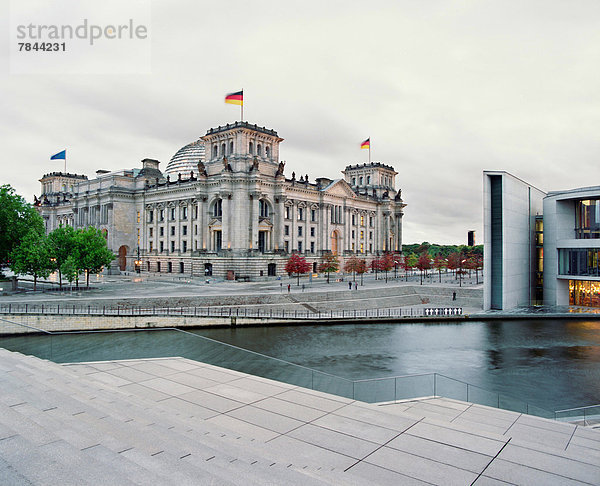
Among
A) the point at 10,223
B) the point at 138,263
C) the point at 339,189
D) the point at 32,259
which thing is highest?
the point at 339,189

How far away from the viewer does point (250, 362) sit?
A: 16562mm

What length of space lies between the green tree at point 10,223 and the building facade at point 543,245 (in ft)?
203

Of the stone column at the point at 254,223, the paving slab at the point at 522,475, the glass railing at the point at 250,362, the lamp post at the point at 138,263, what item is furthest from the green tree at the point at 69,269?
the paving slab at the point at 522,475

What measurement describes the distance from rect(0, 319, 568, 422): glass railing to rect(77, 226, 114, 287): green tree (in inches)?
1513

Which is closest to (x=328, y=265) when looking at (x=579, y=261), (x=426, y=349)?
(x=579, y=261)

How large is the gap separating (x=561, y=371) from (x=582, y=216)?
1472 inches

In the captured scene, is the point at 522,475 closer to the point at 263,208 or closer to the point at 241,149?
the point at 241,149

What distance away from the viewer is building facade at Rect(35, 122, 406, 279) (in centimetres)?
7588

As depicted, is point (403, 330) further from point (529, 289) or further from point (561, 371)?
point (529, 289)

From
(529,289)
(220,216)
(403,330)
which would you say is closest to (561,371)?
(403,330)

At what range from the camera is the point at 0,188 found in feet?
199

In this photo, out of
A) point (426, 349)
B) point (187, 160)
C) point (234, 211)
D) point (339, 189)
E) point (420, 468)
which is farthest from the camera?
point (187, 160)

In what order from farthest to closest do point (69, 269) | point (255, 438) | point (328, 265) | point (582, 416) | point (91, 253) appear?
point (328, 265) < point (91, 253) < point (69, 269) < point (582, 416) < point (255, 438)

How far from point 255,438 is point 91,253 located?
53436mm
